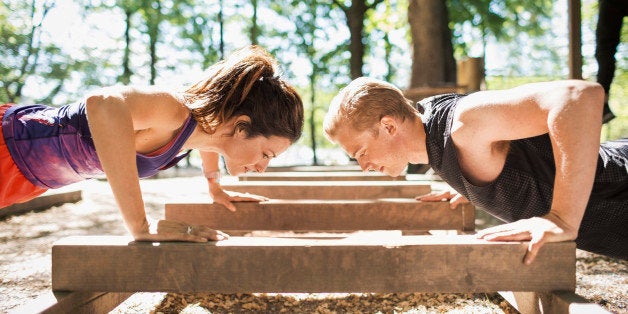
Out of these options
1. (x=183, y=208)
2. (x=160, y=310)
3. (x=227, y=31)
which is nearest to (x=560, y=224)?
(x=160, y=310)

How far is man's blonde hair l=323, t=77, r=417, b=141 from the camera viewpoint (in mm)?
1951

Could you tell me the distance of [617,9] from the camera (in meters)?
4.70

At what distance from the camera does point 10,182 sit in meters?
1.95

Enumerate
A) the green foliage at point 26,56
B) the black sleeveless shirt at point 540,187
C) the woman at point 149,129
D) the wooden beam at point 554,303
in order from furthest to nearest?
1. the green foliage at point 26,56
2. the black sleeveless shirt at point 540,187
3. the woman at point 149,129
4. the wooden beam at point 554,303

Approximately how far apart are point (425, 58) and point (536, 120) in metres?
5.85

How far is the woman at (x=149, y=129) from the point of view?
4.99 ft

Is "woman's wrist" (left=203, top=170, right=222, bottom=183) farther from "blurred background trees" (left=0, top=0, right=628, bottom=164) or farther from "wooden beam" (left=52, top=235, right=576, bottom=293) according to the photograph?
"blurred background trees" (left=0, top=0, right=628, bottom=164)

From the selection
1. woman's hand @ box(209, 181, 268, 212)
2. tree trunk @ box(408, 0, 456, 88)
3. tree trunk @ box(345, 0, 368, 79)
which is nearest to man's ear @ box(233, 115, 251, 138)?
woman's hand @ box(209, 181, 268, 212)

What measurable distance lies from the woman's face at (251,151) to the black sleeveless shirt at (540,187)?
0.77m

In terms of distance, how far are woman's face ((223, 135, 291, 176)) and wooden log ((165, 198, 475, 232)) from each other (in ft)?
0.69

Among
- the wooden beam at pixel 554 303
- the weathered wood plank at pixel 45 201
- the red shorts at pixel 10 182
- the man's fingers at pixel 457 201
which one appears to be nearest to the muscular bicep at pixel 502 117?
the wooden beam at pixel 554 303

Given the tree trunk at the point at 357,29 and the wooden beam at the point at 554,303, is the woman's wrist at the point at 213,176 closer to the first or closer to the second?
the wooden beam at the point at 554,303

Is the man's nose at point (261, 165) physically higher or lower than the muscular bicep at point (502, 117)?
lower

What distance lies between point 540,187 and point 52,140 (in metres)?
2.06
